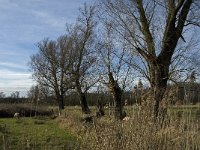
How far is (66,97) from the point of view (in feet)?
232

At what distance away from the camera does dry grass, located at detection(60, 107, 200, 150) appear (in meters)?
9.01

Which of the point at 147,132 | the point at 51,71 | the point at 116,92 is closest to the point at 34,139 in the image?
the point at 147,132

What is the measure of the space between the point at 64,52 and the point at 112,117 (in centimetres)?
4969

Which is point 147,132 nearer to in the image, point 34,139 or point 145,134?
point 145,134

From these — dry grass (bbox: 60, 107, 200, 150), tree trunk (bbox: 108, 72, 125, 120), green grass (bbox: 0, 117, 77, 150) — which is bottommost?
green grass (bbox: 0, 117, 77, 150)

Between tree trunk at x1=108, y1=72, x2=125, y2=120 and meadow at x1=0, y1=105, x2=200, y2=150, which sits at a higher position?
tree trunk at x1=108, y1=72, x2=125, y2=120

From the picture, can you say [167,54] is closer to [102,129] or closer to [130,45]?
[130,45]

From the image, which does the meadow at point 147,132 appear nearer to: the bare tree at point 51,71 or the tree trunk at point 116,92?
the tree trunk at point 116,92

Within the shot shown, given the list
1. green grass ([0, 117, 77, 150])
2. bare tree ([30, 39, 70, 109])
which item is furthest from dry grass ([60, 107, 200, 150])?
bare tree ([30, 39, 70, 109])

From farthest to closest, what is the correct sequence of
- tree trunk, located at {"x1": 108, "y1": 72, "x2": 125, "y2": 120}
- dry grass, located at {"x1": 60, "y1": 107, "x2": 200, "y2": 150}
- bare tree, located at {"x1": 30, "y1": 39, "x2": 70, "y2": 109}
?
bare tree, located at {"x1": 30, "y1": 39, "x2": 70, "y2": 109} → tree trunk, located at {"x1": 108, "y1": 72, "x2": 125, "y2": 120} → dry grass, located at {"x1": 60, "y1": 107, "x2": 200, "y2": 150}

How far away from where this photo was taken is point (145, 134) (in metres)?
8.99

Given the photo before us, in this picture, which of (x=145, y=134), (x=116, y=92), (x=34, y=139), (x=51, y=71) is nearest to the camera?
(x=145, y=134)

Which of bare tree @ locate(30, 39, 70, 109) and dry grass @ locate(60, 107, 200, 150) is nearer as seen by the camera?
dry grass @ locate(60, 107, 200, 150)

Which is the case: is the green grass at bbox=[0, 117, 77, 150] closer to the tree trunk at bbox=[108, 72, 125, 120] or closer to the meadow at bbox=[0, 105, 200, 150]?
the meadow at bbox=[0, 105, 200, 150]
